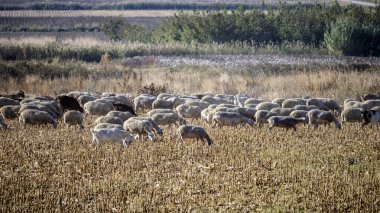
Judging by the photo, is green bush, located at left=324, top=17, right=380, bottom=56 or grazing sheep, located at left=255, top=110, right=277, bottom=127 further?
green bush, located at left=324, top=17, right=380, bottom=56

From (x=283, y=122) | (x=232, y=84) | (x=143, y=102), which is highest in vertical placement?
(x=232, y=84)

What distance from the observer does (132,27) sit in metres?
55.2

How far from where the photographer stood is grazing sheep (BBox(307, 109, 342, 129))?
1827cm

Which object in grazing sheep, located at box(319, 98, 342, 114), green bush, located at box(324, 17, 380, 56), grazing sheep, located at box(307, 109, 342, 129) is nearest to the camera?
grazing sheep, located at box(307, 109, 342, 129)

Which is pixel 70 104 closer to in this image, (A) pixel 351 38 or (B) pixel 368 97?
(B) pixel 368 97

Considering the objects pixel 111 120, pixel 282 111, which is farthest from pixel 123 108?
pixel 282 111

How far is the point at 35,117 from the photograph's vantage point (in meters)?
17.2

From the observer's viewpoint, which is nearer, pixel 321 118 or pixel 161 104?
pixel 321 118

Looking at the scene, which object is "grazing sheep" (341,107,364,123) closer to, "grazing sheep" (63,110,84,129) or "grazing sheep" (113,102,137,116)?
"grazing sheep" (113,102,137,116)

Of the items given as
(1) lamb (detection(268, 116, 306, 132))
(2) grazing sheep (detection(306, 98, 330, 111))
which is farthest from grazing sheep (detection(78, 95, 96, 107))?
(2) grazing sheep (detection(306, 98, 330, 111))

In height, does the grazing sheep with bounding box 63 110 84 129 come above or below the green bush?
below

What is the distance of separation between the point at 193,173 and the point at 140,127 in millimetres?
3448

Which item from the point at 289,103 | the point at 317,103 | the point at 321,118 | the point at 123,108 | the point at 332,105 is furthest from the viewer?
the point at 332,105

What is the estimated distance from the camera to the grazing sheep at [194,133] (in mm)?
15531
